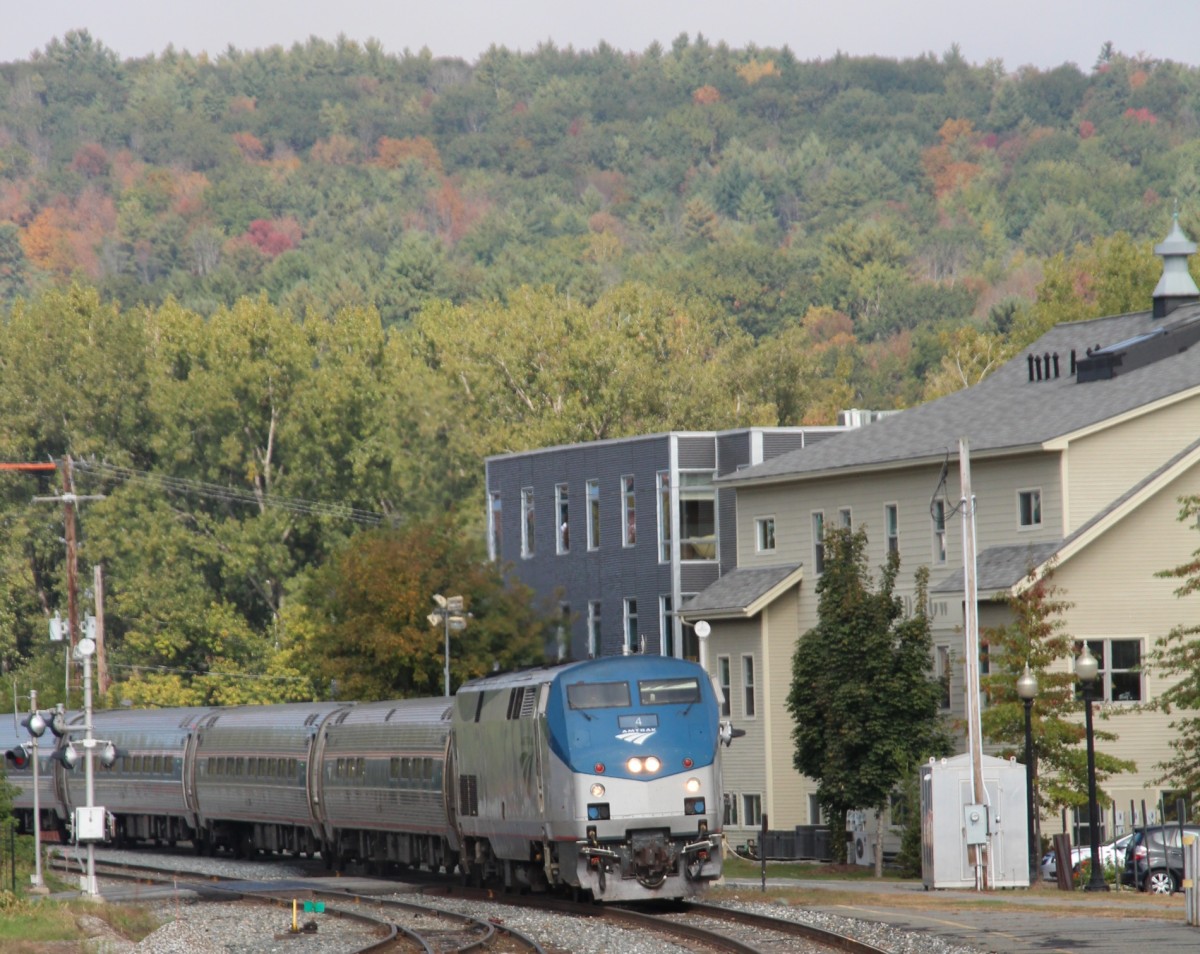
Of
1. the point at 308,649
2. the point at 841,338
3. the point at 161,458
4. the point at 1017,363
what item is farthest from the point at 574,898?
the point at 841,338

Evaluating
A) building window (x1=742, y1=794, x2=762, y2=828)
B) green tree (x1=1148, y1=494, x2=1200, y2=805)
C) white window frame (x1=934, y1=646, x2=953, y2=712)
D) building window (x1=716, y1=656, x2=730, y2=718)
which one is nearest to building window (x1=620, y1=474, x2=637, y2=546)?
building window (x1=716, y1=656, x2=730, y2=718)

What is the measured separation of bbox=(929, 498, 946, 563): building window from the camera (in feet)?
173

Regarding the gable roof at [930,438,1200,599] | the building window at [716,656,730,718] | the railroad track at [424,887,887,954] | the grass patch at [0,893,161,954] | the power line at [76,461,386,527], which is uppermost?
the power line at [76,461,386,527]

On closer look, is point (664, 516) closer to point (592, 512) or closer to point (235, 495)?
point (592, 512)

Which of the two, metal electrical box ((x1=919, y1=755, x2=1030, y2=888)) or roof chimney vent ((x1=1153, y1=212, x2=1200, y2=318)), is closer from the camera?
metal electrical box ((x1=919, y1=755, x2=1030, y2=888))

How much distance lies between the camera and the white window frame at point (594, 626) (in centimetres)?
6500

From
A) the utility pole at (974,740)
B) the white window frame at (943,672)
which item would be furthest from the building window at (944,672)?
the utility pole at (974,740)

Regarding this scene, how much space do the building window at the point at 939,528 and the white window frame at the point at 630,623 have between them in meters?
12.5

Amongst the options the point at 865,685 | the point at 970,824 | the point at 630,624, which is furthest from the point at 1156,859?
the point at 630,624

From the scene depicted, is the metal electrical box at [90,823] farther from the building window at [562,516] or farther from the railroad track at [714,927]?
the building window at [562,516]

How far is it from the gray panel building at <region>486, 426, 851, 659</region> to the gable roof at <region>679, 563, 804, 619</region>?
2.11m

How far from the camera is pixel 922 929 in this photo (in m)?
28.0

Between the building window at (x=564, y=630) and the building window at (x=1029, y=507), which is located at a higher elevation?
the building window at (x=1029, y=507)

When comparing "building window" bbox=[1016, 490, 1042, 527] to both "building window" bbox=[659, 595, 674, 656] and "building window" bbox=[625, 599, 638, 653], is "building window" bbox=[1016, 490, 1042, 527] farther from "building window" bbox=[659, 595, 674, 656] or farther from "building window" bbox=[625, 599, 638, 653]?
"building window" bbox=[625, 599, 638, 653]
